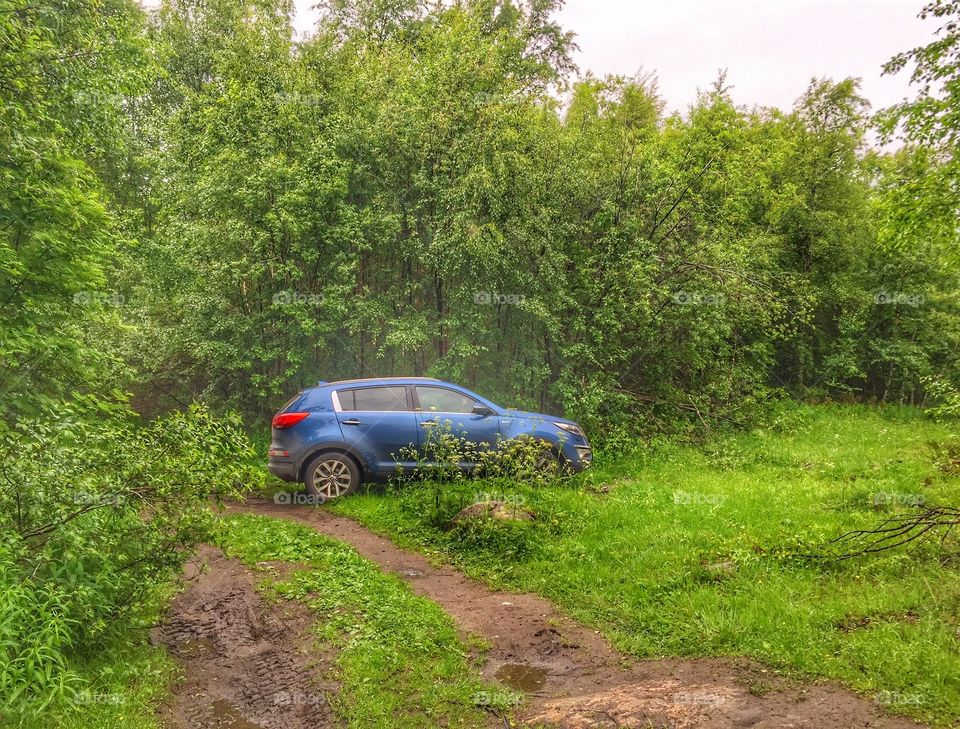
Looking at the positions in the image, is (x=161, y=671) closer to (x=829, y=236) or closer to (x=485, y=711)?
(x=485, y=711)

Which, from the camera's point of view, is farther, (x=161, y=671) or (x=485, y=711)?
(x=161, y=671)

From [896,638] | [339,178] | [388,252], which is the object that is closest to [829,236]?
[388,252]

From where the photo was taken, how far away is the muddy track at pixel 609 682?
394 centimetres

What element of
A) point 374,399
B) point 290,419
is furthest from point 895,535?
point 290,419

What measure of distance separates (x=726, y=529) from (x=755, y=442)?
235 inches

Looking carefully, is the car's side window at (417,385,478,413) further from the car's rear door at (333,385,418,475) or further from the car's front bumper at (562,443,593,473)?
the car's front bumper at (562,443,593,473)

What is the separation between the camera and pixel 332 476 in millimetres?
9578

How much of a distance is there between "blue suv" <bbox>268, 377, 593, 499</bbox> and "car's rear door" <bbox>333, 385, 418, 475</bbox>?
0.6 inches

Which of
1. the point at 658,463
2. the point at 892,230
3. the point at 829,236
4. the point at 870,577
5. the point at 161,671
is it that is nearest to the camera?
the point at 161,671

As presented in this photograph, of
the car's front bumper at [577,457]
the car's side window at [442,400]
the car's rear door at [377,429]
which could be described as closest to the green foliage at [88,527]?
the car's rear door at [377,429]

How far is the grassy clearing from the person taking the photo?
436 centimetres

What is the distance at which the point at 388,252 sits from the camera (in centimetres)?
1320

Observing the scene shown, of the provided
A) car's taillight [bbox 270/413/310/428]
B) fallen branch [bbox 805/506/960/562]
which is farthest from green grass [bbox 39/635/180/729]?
fallen branch [bbox 805/506/960/562]

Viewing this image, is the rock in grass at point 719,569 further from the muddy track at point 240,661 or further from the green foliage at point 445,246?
the green foliage at point 445,246
